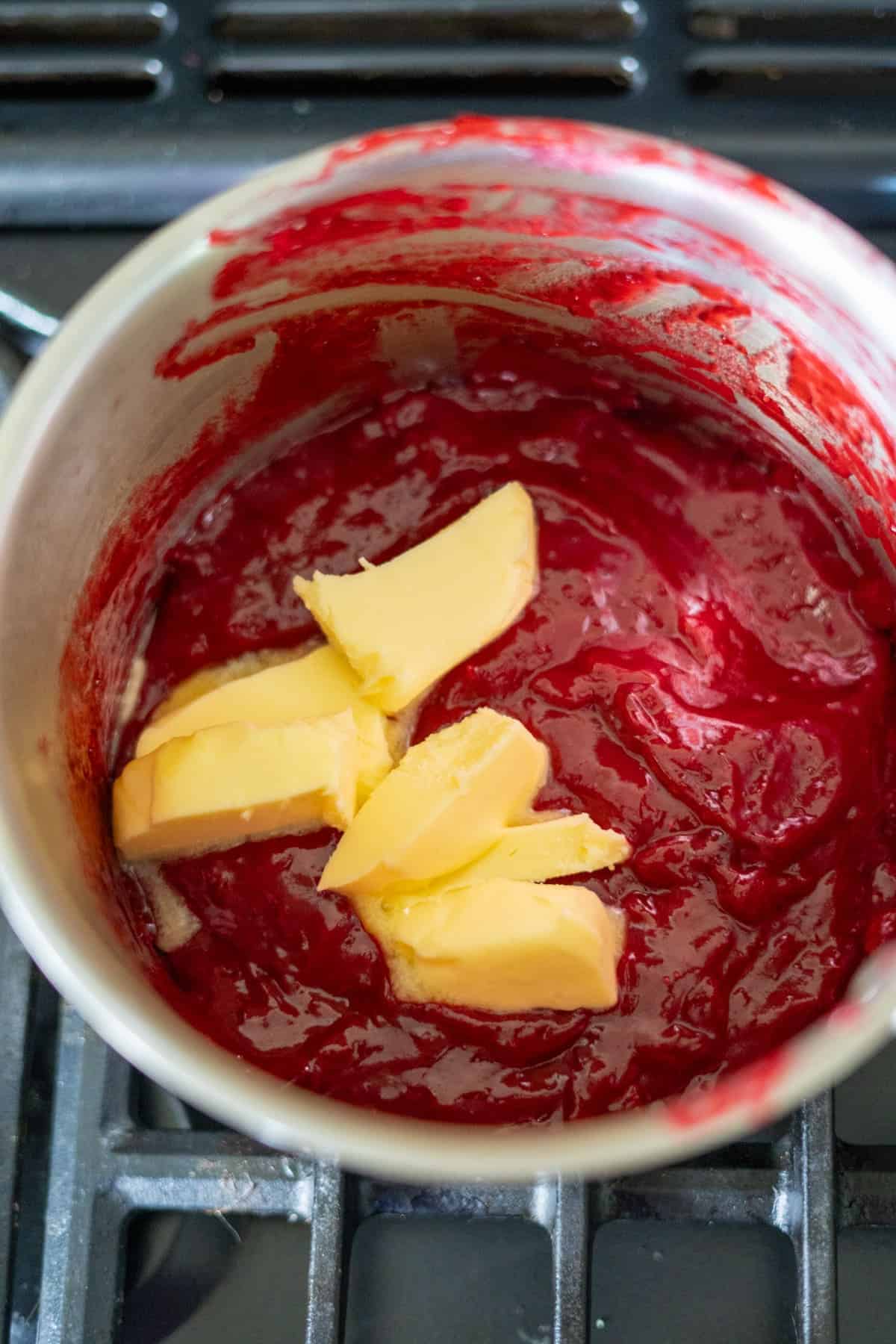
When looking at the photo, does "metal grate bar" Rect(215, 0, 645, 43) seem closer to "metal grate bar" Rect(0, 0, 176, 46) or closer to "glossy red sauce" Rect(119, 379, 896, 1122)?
"metal grate bar" Rect(0, 0, 176, 46)

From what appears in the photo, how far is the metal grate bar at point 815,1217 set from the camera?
90cm

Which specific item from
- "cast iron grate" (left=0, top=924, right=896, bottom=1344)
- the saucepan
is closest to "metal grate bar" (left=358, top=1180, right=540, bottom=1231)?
"cast iron grate" (left=0, top=924, right=896, bottom=1344)

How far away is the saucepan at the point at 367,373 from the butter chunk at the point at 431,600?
0.16 meters

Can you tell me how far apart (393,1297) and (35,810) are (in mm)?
487

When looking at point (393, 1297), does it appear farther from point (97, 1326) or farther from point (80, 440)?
point (80, 440)

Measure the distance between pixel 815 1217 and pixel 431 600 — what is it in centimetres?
55

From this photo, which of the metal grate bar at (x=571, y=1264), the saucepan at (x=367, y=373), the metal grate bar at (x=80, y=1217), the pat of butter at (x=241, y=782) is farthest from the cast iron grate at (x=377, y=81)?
the metal grate bar at (x=571, y=1264)

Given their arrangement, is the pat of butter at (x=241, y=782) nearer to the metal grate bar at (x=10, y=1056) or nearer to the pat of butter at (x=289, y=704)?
the pat of butter at (x=289, y=704)

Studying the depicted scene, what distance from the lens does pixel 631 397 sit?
1.08m

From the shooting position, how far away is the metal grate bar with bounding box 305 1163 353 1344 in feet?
2.97

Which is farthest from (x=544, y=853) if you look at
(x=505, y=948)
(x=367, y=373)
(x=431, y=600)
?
(x=367, y=373)

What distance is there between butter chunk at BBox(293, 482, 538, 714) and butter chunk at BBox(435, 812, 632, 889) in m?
0.14

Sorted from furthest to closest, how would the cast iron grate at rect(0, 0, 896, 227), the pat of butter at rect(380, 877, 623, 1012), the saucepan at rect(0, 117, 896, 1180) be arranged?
the cast iron grate at rect(0, 0, 896, 227) → the pat of butter at rect(380, 877, 623, 1012) → the saucepan at rect(0, 117, 896, 1180)

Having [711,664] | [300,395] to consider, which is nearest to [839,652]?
[711,664]
